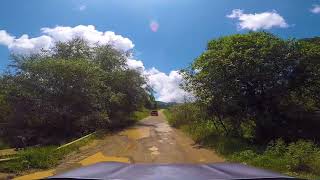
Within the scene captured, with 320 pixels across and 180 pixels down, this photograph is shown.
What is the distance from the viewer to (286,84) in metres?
22.5

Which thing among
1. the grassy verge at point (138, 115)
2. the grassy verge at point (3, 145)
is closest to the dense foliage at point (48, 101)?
the grassy verge at point (3, 145)

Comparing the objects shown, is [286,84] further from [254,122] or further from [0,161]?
[0,161]

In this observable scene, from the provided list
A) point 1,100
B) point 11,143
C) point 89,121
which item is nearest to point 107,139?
point 89,121

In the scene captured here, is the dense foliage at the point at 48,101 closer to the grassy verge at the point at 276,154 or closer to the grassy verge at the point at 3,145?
the grassy verge at the point at 3,145

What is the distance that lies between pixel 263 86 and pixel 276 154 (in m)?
7.17

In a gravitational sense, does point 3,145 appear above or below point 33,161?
above

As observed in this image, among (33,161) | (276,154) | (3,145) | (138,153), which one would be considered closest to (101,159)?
(138,153)

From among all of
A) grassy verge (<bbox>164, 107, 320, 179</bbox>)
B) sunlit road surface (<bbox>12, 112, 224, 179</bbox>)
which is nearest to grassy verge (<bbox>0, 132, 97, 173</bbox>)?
sunlit road surface (<bbox>12, 112, 224, 179</bbox>)

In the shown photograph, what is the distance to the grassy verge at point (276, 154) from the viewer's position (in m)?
13.1

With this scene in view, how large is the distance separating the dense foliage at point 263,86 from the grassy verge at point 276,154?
6.09 ft

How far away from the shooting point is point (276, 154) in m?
15.9

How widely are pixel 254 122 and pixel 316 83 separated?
3.94 metres

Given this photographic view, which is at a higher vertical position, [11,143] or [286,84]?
[286,84]

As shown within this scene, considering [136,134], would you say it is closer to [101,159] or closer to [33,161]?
[101,159]
